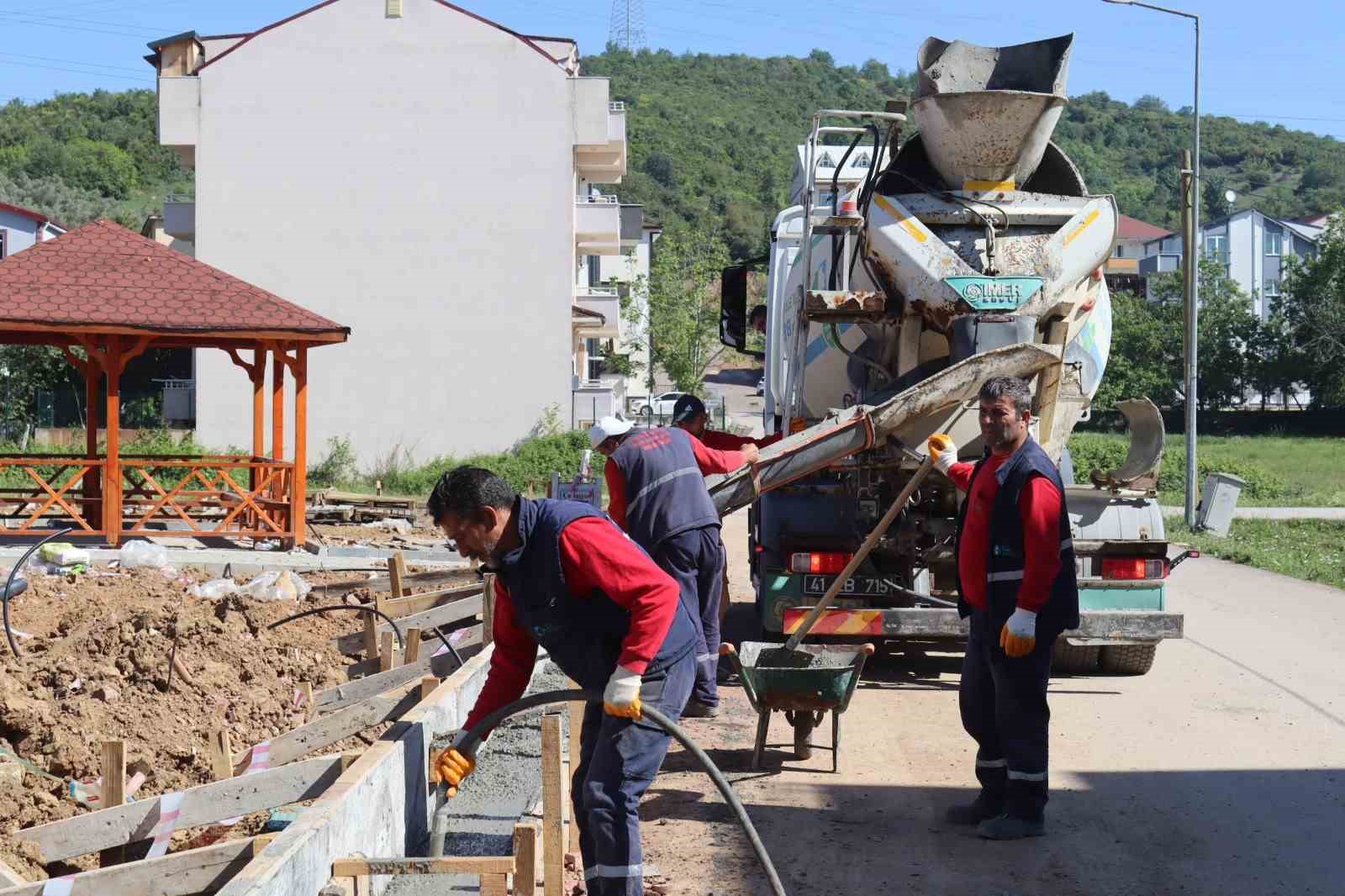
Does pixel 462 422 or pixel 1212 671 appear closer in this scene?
pixel 1212 671

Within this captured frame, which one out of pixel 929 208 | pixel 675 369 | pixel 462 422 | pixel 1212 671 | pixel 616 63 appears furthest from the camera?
pixel 616 63

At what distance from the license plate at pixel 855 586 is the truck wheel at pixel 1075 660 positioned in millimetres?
1563

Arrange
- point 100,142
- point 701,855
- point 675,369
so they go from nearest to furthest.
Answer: point 701,855, point 675,369, point 100,142

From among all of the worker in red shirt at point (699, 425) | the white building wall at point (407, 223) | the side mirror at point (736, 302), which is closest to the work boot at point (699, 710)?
the worker in red shirt at point (699, 425)

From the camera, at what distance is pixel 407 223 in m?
31.1

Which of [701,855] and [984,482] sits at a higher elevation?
[984,482]

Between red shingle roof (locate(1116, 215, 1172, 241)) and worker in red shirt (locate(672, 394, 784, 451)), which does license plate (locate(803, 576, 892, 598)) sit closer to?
worker in red shirt (locate(672, 394, 784, 451))

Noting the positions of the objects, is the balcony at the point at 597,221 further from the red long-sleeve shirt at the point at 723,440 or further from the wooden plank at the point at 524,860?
the wooden plank at the point at 524,860

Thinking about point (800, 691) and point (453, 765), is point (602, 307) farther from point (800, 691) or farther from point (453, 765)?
point (453, 765)

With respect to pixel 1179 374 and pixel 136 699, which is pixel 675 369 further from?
pixel 136 699

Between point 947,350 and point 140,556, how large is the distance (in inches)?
326

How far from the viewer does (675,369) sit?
47312mm

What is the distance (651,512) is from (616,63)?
5197 inches

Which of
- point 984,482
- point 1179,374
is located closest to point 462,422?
point 984,482
